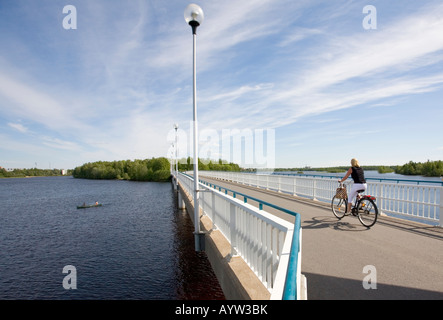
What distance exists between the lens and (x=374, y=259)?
201 inches

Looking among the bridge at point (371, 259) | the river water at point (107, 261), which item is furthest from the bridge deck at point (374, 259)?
the river water at point (107, 261)

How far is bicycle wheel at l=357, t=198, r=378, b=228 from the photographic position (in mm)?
7532

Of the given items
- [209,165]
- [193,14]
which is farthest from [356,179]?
[209,165]

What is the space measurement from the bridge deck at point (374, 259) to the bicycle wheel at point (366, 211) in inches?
8.1

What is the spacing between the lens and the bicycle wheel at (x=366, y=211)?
7532mm

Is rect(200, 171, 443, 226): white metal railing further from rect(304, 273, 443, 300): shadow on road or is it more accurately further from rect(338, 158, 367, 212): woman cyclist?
rect(304, 273, 443, 300): shadow on road

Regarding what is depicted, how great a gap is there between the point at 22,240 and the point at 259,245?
2367 cm

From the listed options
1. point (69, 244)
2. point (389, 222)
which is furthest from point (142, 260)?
point (389, 222)

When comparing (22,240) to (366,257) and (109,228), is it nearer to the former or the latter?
(109,228)

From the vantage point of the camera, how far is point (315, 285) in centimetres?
400

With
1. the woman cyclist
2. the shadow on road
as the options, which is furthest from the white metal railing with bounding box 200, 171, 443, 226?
the shadow on road

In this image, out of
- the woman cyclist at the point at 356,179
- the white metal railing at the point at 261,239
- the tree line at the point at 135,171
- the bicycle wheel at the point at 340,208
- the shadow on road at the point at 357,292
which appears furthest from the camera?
the tree line at the point at 135,171

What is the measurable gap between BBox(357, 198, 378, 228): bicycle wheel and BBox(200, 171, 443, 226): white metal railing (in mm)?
1351

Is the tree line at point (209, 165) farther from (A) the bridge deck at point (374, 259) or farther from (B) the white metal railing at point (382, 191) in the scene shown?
(A) the bridge deck at point (374, 259)
